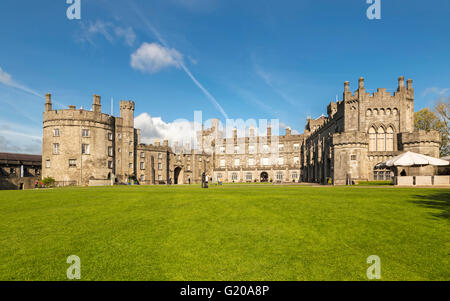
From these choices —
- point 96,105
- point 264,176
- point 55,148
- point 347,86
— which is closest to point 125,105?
point 96,105

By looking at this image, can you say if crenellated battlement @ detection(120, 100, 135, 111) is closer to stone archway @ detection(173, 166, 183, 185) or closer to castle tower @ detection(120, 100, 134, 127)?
castle tower @ detection(120, 100, 134, 127)

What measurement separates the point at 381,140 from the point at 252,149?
35.0m

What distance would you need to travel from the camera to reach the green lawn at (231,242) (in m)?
6.41

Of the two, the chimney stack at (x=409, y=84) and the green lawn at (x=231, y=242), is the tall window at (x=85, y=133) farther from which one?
the chimney stack at (x=409, y=84)

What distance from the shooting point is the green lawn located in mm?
6410

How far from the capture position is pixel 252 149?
70750 mm

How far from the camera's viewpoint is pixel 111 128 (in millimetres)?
53062

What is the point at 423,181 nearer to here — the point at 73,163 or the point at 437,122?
the point at 437,122

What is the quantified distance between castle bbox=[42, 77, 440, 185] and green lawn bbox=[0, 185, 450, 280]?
26790 mm

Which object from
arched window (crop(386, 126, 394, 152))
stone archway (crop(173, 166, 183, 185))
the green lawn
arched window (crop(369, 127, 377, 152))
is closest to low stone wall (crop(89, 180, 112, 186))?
stone archway (crop(173, 166, 183, 185))

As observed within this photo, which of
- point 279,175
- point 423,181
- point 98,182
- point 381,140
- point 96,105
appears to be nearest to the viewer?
point 423,181

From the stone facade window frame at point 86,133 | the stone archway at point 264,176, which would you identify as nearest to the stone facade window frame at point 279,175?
the stone archway at point 264,176
